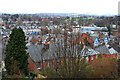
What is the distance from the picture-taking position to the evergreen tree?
14539mm

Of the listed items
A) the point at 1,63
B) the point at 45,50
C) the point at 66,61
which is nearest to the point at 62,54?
the point at 66,61

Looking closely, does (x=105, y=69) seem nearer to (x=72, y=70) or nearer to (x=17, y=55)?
(x=72, y=70)

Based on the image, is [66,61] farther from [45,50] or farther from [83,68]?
[45,50]

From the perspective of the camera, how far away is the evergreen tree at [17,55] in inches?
572

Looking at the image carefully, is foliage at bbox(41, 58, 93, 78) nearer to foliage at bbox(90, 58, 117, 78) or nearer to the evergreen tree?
foliage at bbox(90, 58, 117, 78)

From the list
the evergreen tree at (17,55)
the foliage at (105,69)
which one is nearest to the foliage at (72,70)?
the foliage at (105,69)

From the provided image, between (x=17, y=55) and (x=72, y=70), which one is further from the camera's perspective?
(x=17, y=55)

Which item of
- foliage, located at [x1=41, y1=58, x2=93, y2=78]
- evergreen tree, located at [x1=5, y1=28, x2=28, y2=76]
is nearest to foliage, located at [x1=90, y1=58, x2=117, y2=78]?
foliage, located at [x1=41, y1=58, x2=93, y2=78]

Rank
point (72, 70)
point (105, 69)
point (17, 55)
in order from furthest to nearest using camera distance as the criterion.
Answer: point (17, 55) → point (105, 69) → point (72, 70)

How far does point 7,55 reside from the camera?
595 inches

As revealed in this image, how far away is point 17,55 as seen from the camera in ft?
49.3

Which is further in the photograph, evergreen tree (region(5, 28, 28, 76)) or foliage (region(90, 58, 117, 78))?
evergreen tree (region(5, 28, 28, 76))

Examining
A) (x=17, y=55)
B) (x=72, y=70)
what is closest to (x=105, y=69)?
(x=72, y=70)

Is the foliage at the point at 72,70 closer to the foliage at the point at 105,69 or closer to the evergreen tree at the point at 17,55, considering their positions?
the foliage at the point at 105,69
